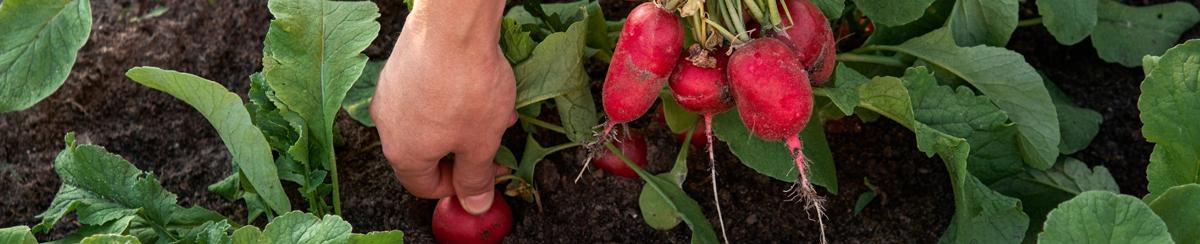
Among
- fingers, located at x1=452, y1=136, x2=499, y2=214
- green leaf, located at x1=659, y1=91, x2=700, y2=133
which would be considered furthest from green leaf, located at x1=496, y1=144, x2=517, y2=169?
green leaf, located at x1=659, y1=91, x2=700, y2=133

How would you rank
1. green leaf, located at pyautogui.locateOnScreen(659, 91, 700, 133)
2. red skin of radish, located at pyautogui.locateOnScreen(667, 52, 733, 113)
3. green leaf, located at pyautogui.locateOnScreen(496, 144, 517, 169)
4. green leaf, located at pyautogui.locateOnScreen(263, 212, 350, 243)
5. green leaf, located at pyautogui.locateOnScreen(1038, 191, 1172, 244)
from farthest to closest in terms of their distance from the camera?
green leaf, located at pyautogui.locateOnScreen(496, 144, 517, 169)
green leaf, located at pyautogui.locateOnScreen(659, 91, 700, 133)
red skin of radish, located at pyautogui.locateOnScreen(667, 52, 733, 113)
green leaf, located at pyautogui.locateOnScreen(263, 212, 350, 243)
green leaf, located at pyautogui.locateOnScreen(1038, 191, 1172, 244)

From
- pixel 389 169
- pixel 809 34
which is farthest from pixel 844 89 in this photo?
pixel 389 169

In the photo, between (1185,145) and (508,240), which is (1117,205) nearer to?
(1185,145)

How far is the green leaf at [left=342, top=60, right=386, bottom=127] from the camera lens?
1.64m

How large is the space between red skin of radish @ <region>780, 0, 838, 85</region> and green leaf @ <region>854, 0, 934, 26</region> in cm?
14

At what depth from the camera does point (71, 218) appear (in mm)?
1735

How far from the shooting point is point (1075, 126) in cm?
177

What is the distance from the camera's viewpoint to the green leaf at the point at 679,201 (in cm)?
158

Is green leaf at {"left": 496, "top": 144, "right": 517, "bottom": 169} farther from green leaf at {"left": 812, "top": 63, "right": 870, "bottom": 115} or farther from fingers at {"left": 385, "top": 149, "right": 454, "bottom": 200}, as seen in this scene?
green leaf at {"left": 812, "top": 63, "right": 870, "bottom": 115}

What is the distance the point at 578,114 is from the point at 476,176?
0.53ft

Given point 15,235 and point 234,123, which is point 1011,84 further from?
point 15,235

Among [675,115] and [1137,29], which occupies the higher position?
[675,115]

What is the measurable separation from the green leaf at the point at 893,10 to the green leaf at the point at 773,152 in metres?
0.16

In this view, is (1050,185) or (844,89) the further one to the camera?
(1050,185)
